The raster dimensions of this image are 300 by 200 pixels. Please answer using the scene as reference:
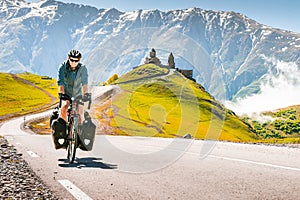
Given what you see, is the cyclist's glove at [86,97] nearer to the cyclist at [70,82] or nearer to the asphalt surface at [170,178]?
the cyclist at [70,82]

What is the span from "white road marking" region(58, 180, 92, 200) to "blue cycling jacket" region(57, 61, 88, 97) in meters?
3.22

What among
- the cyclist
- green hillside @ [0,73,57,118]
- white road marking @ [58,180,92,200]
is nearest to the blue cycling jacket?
the cyclist

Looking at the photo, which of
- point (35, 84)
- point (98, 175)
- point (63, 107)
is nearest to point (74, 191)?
point (98, 175)

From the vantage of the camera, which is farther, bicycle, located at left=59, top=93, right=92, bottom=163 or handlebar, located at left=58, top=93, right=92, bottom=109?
bicycle, located at left=59, top=93, right=92, bottom=163

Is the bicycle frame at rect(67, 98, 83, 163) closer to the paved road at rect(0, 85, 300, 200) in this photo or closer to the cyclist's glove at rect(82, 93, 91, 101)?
the cyclist's glove at rect(82, 93, 91, 101)

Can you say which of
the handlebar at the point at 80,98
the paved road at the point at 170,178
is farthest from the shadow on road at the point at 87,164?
the handlebar at the point at 80,98

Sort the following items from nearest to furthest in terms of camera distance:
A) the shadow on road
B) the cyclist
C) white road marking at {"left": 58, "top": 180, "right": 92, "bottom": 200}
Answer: white road marking at {"left": 58, "top": 180, "right": 92, "bottom": 200} → the shadow on road → the cyclist

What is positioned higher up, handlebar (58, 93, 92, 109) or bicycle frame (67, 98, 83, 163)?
handlebar (58, 93, 92, 109)

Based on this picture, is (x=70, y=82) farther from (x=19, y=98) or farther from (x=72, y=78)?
(x=19, y=98)

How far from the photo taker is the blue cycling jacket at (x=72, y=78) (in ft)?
32.7

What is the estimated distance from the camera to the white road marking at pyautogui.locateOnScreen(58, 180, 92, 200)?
20.2ft

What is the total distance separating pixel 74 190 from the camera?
6.71 m

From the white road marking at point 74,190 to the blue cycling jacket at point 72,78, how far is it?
3.22 metres

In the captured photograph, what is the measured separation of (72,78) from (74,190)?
412 cm
